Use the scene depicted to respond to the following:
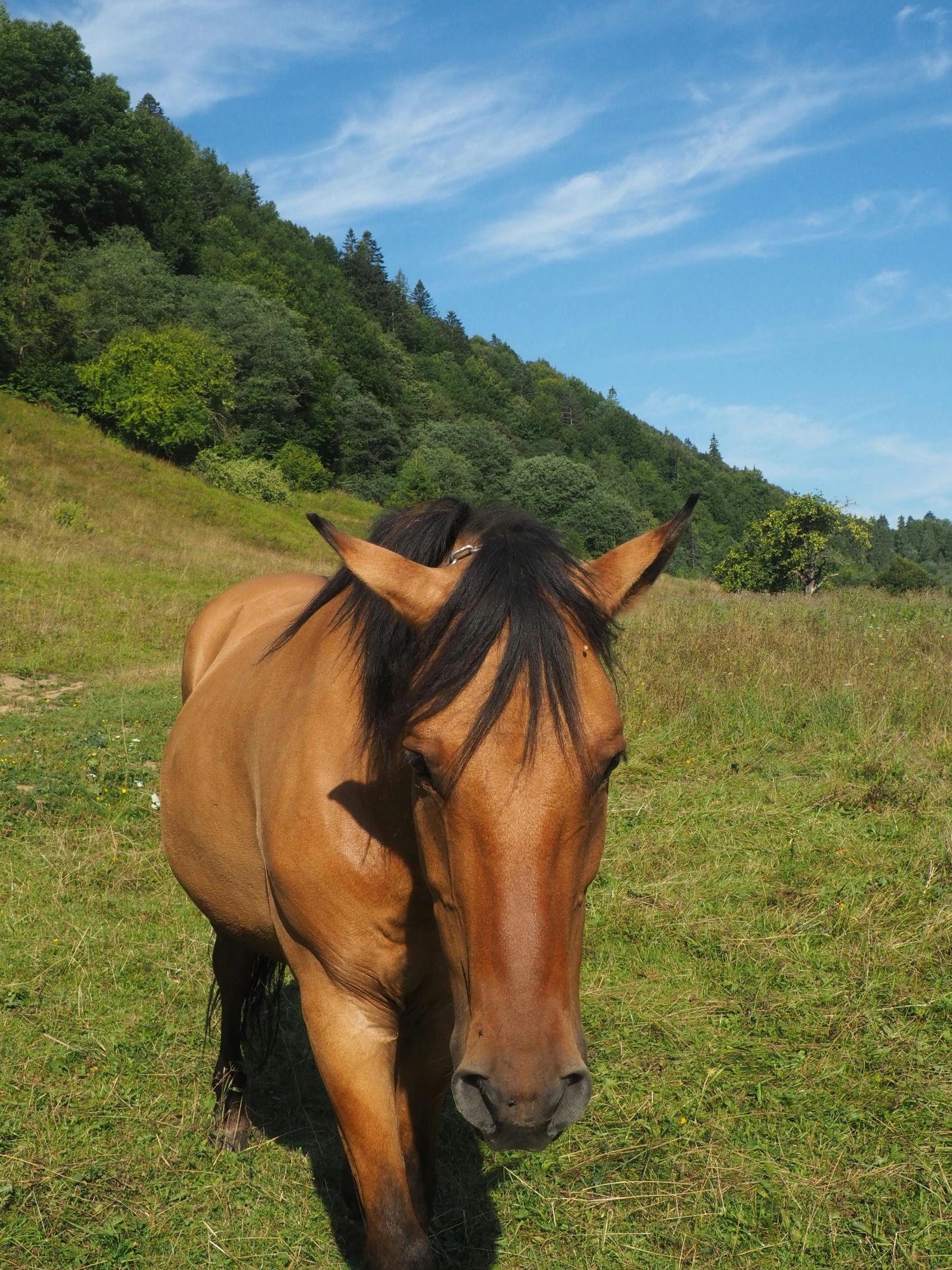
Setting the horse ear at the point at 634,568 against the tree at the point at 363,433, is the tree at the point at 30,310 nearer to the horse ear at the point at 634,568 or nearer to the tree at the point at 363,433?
the tree at the point at 363,433

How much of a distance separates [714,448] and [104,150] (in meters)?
125

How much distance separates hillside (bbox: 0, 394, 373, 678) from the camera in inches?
489

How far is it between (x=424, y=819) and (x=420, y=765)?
14 centimetres

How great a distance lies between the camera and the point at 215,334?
5022cm

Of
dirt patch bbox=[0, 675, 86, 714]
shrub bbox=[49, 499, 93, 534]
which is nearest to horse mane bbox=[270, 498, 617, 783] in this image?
dirt patch bbox=[0, 675, 86, 714]

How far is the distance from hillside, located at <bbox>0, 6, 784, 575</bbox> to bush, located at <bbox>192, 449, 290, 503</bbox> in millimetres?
849

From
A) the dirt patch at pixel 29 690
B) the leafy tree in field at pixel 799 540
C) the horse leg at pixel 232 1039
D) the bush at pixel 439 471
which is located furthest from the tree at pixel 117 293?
the horse leg at pixel 232 1039

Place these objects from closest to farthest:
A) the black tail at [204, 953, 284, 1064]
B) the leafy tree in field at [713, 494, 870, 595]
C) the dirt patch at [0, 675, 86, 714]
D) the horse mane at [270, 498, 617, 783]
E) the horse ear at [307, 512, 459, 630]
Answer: the horse mane at [270, 498, 617, 783] → the horse ear at [307, 512, 459, 630] → the black tail at [204, 953, 284, 1064] → the dirt patch at [0, 675, 86, 714] → the leafy tree in field at [713, 494, 870, 595]

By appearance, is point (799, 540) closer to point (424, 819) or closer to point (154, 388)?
point (154, 388)

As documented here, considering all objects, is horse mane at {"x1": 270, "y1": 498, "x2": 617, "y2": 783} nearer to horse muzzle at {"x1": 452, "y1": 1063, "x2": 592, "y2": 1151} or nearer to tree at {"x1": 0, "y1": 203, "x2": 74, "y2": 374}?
horse muzzle at {"x1": 452, "y1": 1063, "x2": 592, "y2": 1151}

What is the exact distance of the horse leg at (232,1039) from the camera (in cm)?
348

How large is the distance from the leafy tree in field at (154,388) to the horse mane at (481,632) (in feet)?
119

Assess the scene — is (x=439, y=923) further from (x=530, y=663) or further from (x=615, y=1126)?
(x=615, y=1126)

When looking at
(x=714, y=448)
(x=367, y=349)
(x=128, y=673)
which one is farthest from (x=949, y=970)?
(x=714, y=448)
